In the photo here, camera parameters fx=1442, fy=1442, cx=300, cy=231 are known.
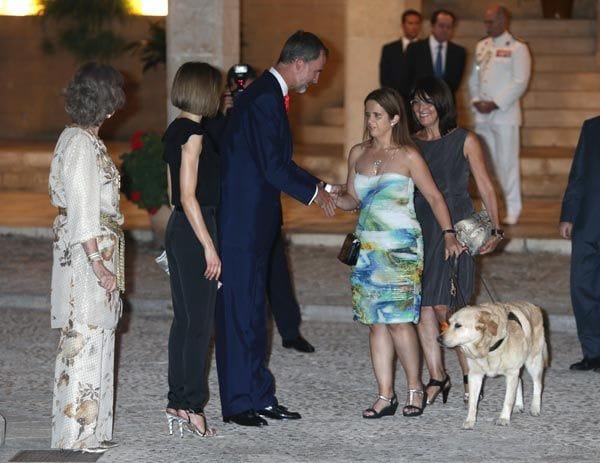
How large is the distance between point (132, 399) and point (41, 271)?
14.7 feet

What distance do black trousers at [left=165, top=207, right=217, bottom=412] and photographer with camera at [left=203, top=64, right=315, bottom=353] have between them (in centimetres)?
192

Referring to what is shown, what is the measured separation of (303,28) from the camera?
65.1ft

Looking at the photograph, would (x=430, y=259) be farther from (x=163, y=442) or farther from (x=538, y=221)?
(x=538, y=221)

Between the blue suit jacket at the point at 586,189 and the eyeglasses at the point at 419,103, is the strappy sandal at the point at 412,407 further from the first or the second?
the blue suit jacket at the point at 586,189

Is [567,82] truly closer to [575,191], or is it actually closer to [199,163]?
[575,191]

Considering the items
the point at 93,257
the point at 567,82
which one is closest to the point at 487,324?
the point at 93,257

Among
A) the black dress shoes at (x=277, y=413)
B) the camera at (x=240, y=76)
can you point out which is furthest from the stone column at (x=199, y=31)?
the black dress shoes at (x=277, y=413)

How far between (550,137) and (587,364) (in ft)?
31.2

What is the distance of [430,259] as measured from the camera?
26.8ft

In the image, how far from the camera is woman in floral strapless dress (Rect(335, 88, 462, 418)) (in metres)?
7.63

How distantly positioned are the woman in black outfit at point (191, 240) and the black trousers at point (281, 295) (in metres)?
→ 1.96

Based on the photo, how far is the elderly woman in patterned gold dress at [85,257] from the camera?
666 cm

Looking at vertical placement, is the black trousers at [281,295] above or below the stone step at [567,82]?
below

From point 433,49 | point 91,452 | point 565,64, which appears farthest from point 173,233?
point 565,64
